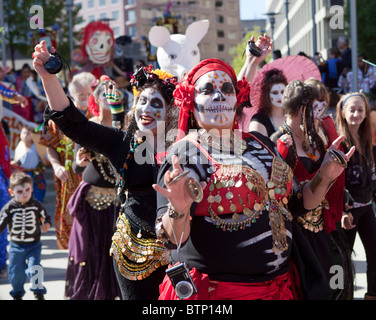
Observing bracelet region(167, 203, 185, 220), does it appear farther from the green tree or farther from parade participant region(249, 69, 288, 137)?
the green tree

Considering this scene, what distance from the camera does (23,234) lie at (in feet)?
21.0

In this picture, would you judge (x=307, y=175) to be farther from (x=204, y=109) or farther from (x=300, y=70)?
(x=300, y=70)

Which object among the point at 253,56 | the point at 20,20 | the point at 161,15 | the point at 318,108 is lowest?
the point at 318,108

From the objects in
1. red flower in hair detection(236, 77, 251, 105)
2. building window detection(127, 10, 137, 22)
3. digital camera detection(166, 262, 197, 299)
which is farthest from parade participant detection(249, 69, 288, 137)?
building window detection(127, 10, 137, 22)

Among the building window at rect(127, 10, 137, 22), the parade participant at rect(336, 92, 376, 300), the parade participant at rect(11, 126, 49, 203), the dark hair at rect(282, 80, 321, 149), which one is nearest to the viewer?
the dark hair at rect(282, 80, 321, 149)

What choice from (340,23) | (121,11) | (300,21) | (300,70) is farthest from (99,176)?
(121,11)

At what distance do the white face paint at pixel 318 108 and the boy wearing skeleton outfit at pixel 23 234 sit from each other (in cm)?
265

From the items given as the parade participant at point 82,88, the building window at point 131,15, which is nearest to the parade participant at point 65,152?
the parade participant at point 82,88

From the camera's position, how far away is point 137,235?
169 inches

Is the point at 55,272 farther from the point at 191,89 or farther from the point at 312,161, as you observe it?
the point at 191,89

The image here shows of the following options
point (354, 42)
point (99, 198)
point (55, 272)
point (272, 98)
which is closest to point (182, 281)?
point (99, 198)

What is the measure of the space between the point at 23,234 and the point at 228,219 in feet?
12.2

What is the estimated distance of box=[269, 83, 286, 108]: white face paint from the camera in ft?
20.3

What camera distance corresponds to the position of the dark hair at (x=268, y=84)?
20.4 ft
